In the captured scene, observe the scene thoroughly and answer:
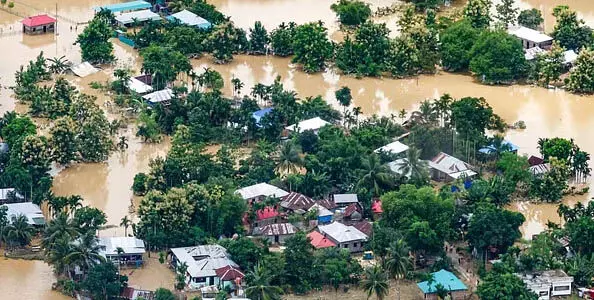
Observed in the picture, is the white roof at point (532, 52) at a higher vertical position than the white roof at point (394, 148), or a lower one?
higher

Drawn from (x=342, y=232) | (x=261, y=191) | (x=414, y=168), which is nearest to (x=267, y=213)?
(x=261, y=191)

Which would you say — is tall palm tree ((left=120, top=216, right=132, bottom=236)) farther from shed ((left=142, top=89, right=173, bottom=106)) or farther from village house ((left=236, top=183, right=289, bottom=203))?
shed ((left=142, top=89, right=173, bottom=106))

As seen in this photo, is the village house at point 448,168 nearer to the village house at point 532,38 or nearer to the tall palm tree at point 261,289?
the tall palm tree at point 261,289

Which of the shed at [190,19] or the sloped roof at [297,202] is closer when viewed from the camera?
the sloped roof at [297,202]

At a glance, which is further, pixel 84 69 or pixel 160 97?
pixel 84 69

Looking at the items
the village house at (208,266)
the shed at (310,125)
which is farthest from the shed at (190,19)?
the village house at (208,266)

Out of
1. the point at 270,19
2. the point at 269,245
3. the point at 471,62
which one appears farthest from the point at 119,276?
the point at 270,19

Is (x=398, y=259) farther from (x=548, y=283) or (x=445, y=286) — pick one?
(x=548, y=283)
